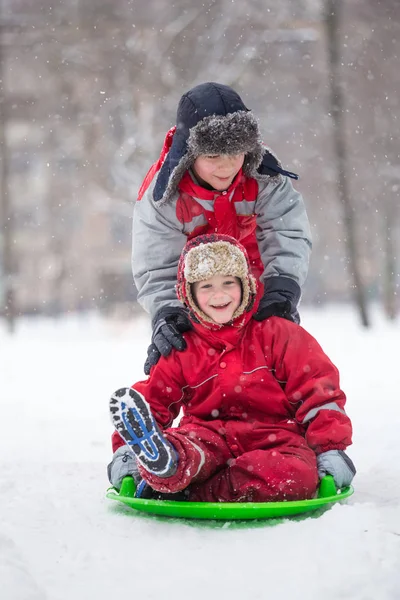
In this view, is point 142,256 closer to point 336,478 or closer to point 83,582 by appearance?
point 336,478

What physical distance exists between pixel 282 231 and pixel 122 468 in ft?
4.22

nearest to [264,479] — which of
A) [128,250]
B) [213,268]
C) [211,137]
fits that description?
[213,268]

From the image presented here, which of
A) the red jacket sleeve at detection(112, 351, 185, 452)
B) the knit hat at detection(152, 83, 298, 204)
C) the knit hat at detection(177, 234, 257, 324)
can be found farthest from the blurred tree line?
the red jacket sleeve at detection(112, 351, 185, 452)

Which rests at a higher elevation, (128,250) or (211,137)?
(211,137)

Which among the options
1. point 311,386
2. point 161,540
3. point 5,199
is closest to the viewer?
point 161,540

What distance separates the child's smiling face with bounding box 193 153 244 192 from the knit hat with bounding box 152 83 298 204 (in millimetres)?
30

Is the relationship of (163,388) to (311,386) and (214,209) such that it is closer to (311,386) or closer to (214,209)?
(311,386)

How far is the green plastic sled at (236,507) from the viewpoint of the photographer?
2.34 meters

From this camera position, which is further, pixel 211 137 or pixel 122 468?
pixel 211 137

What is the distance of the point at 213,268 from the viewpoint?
2830 mm

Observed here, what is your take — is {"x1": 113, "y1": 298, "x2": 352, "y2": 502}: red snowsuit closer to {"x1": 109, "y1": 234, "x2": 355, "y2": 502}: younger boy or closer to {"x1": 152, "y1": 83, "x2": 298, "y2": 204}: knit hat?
{"x1": 109, "y1": 234, "x2": 355, "y2": 502}: younger boy

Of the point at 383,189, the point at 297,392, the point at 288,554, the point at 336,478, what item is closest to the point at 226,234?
the point at 297,392

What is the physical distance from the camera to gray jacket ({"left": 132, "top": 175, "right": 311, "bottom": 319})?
3.23m

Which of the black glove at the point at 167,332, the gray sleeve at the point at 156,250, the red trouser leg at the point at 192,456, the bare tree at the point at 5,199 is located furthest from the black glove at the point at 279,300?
the bare tree at the point at 5,199
